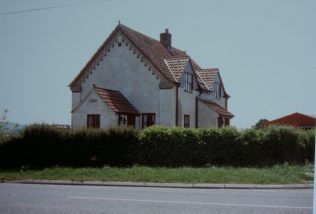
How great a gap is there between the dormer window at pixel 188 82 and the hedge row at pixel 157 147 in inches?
328

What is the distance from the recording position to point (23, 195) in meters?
10.3

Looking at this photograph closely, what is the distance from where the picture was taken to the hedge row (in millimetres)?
17734

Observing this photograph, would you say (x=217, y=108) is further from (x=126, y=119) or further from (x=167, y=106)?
(x=126, y=119)

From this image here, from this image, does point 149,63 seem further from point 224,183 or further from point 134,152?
point 224,183

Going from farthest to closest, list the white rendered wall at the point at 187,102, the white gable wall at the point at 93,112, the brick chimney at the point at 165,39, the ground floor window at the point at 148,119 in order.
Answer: the brick chimney at the point at 165,39, the white rendered wall at the point at 187,102, the ground floor window at the point at 148,119, the white gable wall at the point at 93,112

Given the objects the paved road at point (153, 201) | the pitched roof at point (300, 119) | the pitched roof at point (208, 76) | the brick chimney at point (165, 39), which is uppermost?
the brick chimney at point (165, 39)

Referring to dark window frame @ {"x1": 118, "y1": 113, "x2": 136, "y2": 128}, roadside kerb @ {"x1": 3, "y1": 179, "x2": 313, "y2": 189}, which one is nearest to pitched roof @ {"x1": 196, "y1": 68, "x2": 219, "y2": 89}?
dark window frame @ {"x1": 118, "y1": 113, "x2": 136, "y2": 128}

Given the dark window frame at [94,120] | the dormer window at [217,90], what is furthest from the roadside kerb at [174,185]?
the dormer window at [217,90]

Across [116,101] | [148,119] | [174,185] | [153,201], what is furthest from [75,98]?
[153,201]

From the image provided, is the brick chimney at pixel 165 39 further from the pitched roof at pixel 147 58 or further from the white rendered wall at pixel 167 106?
the white rendered wall at pixel 167 106

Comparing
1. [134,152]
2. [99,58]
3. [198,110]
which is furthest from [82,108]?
[198,110]

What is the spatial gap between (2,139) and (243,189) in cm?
1063

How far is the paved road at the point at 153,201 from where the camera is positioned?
8.31 m

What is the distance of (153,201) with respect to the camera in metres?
9.41
